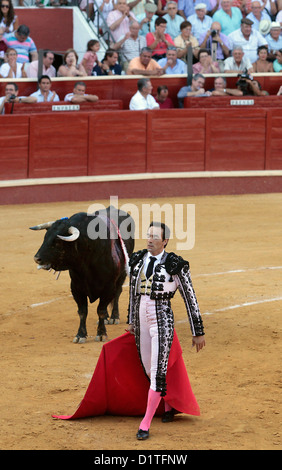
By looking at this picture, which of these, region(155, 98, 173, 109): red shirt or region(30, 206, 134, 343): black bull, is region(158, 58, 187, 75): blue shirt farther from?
region(30, 206, 134, 343): black bull

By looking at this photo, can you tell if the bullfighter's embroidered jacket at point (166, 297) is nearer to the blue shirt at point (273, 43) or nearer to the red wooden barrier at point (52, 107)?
the red wooden barrier at point (52, 107)

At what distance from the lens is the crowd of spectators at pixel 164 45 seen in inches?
476

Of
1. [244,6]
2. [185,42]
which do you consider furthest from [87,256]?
[244,6]

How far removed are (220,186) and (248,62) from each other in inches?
71.5

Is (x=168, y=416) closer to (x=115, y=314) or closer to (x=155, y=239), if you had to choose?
(x=155, y=239)

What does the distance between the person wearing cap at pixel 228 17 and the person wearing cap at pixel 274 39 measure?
0.50m

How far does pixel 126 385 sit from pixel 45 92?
746cm

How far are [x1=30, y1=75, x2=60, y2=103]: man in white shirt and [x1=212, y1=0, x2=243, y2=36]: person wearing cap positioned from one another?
10.3 ft

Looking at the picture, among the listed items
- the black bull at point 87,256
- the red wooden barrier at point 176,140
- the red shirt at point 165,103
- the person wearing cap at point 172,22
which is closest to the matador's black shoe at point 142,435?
the black bull at point 87,256

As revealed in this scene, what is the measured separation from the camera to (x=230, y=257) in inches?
359

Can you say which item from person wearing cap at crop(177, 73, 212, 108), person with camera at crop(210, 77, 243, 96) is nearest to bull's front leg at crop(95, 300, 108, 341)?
person wearing cap at crop(177, 73, 212, 108)

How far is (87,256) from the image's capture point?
635 centimetres

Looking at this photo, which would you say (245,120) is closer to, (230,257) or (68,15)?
(68,15)

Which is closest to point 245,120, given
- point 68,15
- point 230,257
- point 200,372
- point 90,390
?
point 68,15
